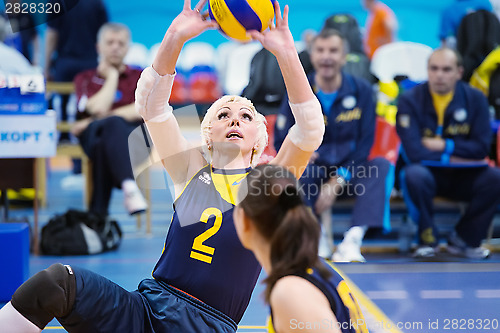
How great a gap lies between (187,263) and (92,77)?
155 inches

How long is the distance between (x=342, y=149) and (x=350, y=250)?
83cm

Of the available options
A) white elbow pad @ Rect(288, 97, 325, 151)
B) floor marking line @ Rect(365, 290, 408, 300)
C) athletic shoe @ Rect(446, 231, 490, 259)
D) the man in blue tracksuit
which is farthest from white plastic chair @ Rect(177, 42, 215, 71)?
white elbow pad @ Rect(288, 97, 325, 151)

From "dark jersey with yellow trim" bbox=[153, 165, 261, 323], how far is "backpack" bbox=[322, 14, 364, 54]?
5.17 meters

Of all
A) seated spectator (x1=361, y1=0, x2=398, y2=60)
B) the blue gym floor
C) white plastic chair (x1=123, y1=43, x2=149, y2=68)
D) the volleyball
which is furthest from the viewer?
white plastic chair (x1=123, y1=43, x2=149, y2=68)

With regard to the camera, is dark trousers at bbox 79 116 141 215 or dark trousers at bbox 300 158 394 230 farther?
dark trousers at bbox 79 116 141 215

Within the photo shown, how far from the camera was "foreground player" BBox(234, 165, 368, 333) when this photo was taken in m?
1.80

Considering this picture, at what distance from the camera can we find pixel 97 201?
5.84 metres

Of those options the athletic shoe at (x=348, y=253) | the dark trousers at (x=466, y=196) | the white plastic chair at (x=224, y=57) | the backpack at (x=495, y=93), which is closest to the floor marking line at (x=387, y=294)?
the athletic shoe at (x=348, y=253)

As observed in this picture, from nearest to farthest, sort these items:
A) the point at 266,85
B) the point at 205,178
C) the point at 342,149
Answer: the point at 205,178 → the point at 342,149 → the point at 266,85

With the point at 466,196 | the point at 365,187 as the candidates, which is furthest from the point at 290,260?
the point at 466,196

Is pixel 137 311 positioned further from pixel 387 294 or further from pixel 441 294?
pixel 441 294

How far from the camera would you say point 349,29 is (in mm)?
7602

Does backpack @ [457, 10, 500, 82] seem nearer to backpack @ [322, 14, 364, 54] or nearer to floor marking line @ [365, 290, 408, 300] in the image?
backpack @ [322, 14, 364, 54]

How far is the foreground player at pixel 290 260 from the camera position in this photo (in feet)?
5.90
